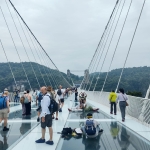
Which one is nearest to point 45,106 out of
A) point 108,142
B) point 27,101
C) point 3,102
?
point 108,142

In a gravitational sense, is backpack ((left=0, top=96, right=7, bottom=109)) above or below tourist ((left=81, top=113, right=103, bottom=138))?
above

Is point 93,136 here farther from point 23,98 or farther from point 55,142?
point 23,98

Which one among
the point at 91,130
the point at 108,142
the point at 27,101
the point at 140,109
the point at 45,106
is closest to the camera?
the point at 45,106

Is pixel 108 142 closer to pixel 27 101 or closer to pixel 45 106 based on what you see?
pixel 45 106

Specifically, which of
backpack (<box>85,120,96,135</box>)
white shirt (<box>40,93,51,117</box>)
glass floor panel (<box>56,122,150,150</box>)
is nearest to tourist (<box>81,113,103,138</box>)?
backpack (<box>85,120,96,135</box>)

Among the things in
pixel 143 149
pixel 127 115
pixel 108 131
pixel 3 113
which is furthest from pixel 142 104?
pixel 3 113

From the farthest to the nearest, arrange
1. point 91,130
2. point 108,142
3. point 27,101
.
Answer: point 27,101
point 91,130
point 108,142

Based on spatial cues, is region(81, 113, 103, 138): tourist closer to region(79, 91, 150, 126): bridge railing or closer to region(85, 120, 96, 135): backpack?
region(85, 120, 96, 135): backpack

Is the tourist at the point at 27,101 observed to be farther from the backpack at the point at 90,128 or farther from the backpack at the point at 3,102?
the backpack at the point at 90,128

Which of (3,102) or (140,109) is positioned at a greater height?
(3,102)

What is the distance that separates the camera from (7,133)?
6.36m

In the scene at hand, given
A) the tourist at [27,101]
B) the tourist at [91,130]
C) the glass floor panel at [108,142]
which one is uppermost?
the tourist at [27,101]

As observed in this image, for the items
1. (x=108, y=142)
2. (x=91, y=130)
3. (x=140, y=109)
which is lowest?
(x=108, y=142)

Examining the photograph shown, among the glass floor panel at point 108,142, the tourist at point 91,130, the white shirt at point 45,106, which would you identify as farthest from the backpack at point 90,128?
the white shirt at point 45,106
